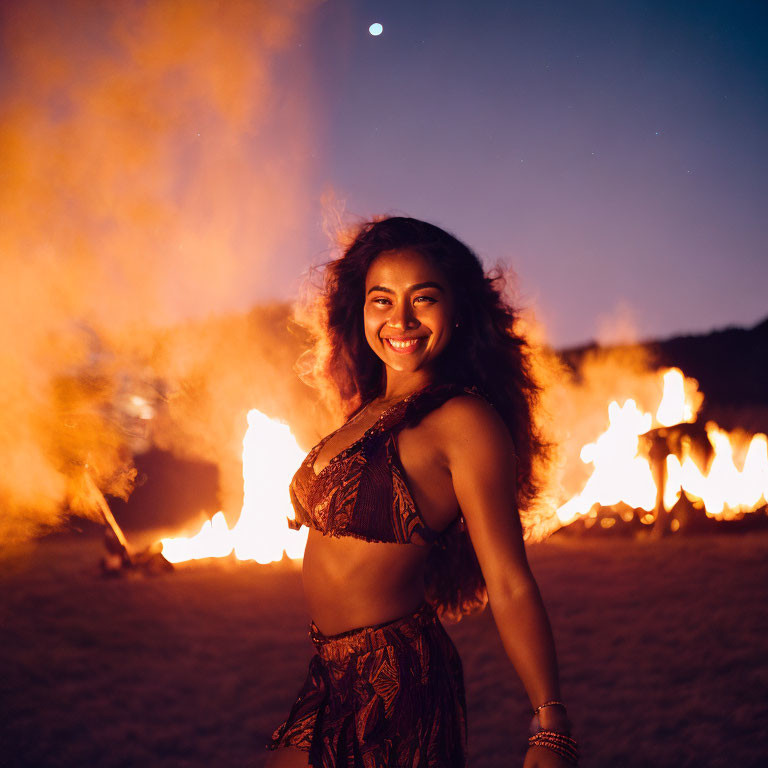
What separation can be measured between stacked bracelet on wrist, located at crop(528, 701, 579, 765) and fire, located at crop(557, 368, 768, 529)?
727 centimetres

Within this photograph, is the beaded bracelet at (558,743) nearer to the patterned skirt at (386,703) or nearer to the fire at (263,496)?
the patterned skirt at (386,703)

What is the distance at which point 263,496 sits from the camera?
747cm

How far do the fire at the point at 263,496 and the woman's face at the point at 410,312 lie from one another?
5.47 meters

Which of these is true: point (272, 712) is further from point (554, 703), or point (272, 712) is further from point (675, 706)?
point (554, 703)

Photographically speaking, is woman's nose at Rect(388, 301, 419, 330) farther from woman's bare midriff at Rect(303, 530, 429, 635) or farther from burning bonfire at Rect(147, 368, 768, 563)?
burning bonfire at Rect(147, 368, 768, 563)

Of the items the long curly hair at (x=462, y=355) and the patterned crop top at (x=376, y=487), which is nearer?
the patterned crop top at (x=376, y=487)

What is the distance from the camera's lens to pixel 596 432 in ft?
31.7

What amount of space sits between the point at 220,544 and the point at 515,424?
19.3 feet

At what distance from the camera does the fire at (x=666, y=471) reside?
8453 mm

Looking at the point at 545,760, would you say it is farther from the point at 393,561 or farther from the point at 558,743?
the point at 393,561

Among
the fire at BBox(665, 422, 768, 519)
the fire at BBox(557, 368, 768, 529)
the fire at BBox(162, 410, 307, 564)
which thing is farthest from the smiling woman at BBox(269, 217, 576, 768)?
the fire at BBox(665, 422, 768, 519)

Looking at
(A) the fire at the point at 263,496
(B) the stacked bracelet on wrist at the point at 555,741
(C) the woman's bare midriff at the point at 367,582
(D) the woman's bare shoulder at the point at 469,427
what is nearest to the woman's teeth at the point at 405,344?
(D) the woman's bare shoulder at the point at 469,427

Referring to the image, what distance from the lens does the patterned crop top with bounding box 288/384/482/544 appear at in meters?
1.75

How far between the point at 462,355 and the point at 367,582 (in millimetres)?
778
